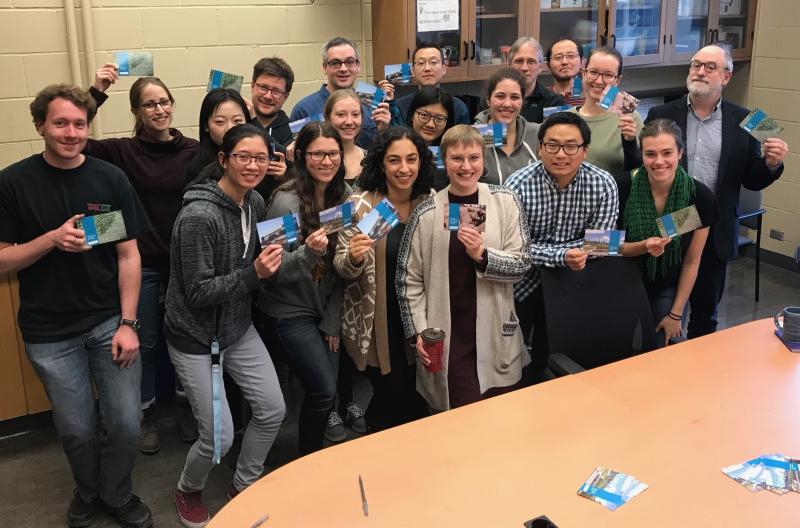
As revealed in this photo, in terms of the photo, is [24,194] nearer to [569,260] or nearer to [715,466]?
[569,260]

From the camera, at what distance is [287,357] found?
285 centimetres

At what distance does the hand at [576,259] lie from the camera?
8.81 ft

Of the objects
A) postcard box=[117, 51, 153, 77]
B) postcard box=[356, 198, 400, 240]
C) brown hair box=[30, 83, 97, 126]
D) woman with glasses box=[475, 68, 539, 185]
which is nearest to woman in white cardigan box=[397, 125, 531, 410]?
postcard box=[356, 198, 400, 240]

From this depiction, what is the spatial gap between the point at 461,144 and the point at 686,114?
1.43 metres

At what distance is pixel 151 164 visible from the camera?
3090 mm

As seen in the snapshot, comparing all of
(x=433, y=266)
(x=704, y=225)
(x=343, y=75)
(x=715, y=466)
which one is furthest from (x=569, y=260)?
(x=343, y=75)

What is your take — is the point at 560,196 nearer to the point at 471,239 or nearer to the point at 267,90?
the point at 471,239

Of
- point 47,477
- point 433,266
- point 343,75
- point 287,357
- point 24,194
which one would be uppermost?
point 343,75

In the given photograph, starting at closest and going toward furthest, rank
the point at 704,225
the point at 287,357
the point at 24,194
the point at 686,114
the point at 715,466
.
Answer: the point at 715,466 → the point at 24,194 → the point at 287,357 → the point at 704,225 → the point at 686,114

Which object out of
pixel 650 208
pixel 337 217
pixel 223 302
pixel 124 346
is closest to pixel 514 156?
pixel 650 208

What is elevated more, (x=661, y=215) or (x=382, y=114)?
(x=382, y=114)

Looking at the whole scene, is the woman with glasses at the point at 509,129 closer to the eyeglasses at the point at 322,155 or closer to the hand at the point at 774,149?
the eyeglasses at the point at 322,155

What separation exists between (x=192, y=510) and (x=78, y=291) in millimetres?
920

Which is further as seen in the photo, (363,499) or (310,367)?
(310,367)
